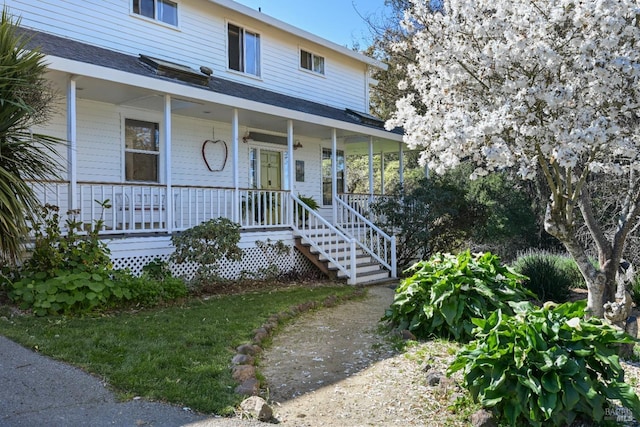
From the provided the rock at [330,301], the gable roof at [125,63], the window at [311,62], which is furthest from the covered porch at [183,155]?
the rock at [330,301]

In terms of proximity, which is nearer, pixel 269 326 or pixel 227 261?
pixel 269 326

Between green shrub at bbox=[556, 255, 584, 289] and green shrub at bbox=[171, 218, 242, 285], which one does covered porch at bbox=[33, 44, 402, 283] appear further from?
green shrub at bbox=[556, 255, 584, 289]

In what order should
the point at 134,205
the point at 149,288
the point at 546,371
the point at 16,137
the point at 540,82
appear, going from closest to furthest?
the point at 546,371, the point at 540,82, the point at 16,137, the point at 149,288, the point at 134,205

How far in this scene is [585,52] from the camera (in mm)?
4738

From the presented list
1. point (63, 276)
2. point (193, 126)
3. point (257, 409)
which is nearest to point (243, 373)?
point (257, 409)

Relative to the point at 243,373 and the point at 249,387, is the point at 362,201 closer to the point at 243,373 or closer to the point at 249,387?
the point at 243,373

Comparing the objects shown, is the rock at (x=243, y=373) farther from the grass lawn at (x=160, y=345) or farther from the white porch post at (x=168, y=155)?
the white porch post at (x=168, y=155)

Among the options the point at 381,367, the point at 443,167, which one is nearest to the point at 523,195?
the point at 443,167

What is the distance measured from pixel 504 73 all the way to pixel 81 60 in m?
6.56

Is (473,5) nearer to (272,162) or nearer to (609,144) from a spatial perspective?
(609,144)

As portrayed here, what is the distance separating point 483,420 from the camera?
11.6ft

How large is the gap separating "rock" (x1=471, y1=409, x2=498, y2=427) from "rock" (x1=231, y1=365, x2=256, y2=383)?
1950mm

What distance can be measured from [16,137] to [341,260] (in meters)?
6.94

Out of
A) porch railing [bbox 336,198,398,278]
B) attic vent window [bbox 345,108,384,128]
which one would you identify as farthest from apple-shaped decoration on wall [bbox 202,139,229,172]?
attic vent window [bbox 345,108,384,128]
